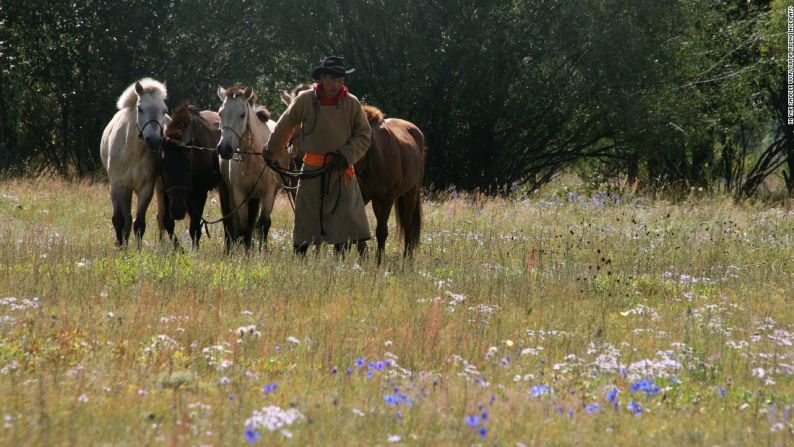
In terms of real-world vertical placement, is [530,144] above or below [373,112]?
below

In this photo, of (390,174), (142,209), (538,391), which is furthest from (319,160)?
(538,391)

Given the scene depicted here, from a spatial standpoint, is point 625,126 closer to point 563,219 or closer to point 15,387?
point 563,219

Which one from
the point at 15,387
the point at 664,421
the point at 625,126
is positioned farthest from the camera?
the point at 625,126

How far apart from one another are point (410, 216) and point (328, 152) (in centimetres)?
260

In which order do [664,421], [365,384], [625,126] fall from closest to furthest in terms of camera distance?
[664,421] → [365,384] → [625,126]

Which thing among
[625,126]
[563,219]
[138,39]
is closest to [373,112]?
[563,219]

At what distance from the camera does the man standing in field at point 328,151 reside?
10.2 meters

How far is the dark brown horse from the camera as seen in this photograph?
40.4 ft

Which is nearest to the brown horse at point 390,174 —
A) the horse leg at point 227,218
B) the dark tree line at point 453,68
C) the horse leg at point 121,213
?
the horse leg at point 227,218

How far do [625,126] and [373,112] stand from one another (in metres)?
15.0

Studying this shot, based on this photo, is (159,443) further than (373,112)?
No

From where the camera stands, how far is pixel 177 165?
1232 centimetres

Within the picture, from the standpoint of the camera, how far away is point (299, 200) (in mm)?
10555

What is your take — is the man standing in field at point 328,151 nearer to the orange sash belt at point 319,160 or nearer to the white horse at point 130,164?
the orange sash belt at point 319,160
